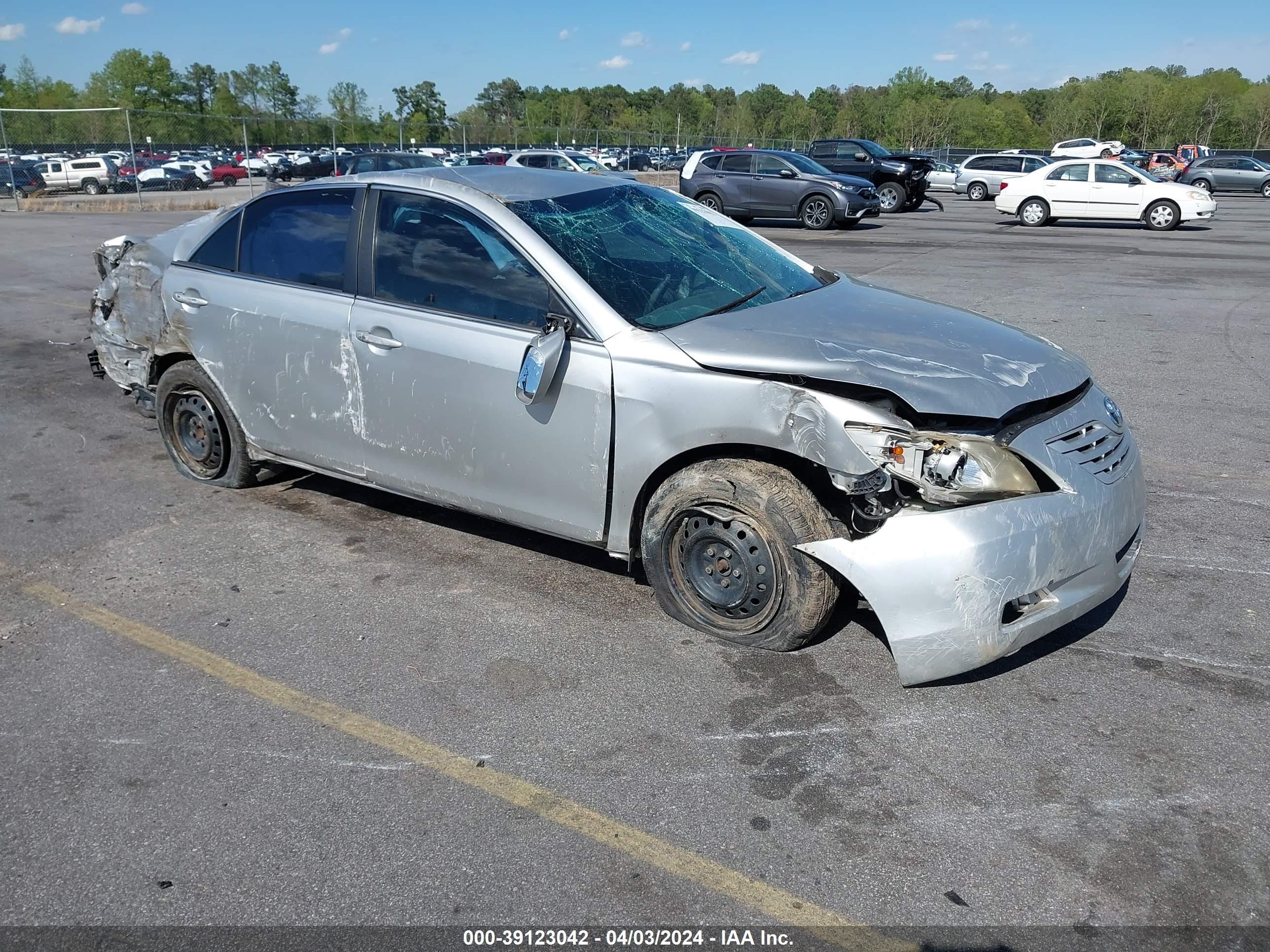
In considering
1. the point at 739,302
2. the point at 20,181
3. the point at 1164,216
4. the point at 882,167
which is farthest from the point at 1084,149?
the point at 739,302

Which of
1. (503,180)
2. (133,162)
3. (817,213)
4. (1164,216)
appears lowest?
(503,180)

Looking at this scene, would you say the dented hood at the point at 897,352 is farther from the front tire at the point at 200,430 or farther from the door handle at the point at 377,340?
the front tire at the point at 200,430

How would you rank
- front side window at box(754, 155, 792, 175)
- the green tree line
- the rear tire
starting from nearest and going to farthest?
front side window at box(754, 155, 792, 175) < the rear tire < the green tree line

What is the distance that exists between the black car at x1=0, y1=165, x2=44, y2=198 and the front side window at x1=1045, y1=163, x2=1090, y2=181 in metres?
28.3

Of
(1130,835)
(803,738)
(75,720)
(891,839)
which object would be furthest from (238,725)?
(1130,835)

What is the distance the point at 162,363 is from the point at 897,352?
4062 millimetres

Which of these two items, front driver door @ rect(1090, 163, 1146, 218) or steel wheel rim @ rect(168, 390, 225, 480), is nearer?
steel wheel rim @ rect(168, 390, 225, 480)

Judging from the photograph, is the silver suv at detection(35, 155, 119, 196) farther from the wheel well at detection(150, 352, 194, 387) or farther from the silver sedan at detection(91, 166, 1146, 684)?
the silver sedan at detection(91, 166, 1146, 684)

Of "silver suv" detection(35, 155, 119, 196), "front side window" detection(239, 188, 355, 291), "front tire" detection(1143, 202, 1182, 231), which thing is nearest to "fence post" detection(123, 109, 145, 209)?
"silver suv" detection(35, 155, 119, 196)

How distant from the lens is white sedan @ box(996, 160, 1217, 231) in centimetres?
2330

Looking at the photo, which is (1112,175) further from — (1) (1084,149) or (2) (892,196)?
(1) (1084,149)

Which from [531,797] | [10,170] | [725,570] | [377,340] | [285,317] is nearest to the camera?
[531,797]

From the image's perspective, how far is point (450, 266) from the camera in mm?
4340

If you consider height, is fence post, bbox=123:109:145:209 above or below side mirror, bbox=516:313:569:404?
above
